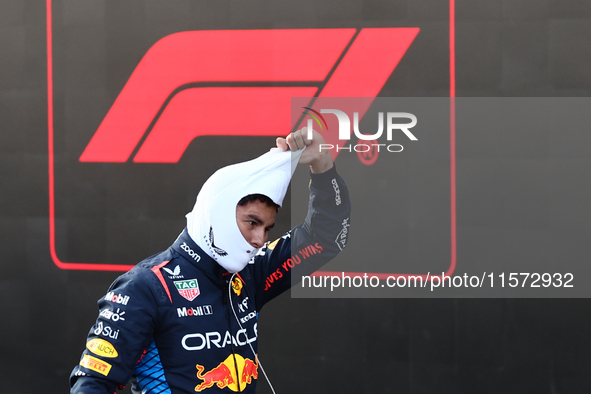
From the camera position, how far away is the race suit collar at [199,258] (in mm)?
1300

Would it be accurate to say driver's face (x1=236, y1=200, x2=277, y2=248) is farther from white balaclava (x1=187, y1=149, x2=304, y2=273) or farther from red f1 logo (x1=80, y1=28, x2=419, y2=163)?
red f1 logo (x1=80, y1=28, x2=419, y2=163)

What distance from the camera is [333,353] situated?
2.19 m

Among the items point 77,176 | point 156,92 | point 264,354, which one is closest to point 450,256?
point 264,354

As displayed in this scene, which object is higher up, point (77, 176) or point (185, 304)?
point (77, 176)

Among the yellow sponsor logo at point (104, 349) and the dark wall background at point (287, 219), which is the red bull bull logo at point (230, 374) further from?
the dark wall background at point (287, 219)

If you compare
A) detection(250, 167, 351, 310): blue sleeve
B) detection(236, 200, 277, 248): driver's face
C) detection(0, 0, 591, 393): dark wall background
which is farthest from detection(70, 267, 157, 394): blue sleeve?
detection(0, 0, 591, 393): dark wall background

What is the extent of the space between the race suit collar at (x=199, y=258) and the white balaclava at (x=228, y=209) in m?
0.01

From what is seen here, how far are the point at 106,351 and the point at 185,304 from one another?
0.21 m

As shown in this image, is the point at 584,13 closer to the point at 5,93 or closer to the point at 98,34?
the point at 98,34

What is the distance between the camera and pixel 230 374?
4.20ft

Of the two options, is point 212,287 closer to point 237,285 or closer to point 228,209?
point 237,285

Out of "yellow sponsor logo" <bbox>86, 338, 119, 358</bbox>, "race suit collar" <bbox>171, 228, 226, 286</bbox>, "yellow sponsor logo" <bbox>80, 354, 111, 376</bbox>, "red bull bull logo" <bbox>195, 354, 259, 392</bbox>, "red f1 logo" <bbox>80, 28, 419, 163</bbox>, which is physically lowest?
"red bull bull logo" <bbox>195, 354, 259, 392</bbox>

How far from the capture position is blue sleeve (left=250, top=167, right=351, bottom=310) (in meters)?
1.43

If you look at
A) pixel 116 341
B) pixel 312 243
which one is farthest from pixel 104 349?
pixel 312 243
